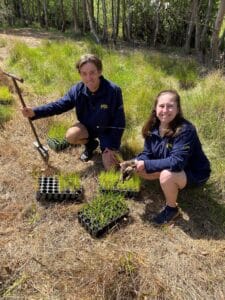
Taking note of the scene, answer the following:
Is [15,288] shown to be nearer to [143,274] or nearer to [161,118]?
[143,274]

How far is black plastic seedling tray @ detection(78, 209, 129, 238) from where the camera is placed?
2914 millimetres

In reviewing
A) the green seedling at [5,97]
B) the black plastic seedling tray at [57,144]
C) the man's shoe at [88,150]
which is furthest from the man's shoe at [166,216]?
the green seedling at [5,97]

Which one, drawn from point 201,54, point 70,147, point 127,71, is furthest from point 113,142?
point 201,54

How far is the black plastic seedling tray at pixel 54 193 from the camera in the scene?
10.6ft

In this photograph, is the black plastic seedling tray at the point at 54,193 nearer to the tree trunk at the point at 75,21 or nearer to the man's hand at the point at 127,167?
the man's hand at the point at 127,167

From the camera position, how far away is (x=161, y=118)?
3.04 meters

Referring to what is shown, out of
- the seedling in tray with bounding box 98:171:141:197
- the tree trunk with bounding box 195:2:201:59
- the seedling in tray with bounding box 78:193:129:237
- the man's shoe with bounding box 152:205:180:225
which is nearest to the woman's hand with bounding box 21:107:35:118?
the seedling in tray with bounding box 98:171:141:197

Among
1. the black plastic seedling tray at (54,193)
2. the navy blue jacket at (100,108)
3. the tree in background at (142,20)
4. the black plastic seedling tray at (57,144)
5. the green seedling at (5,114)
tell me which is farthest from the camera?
the tree in background at (142,20)

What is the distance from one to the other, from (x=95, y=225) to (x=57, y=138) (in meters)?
1.48

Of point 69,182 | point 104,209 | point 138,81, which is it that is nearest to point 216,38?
point 138,81

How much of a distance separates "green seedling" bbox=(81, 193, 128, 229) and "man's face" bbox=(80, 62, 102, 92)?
1.06 m

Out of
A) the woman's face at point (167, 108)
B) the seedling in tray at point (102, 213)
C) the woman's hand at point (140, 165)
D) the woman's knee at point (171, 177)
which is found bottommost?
the seedling in tray at point (102, 213)

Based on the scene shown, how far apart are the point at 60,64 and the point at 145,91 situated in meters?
1.78

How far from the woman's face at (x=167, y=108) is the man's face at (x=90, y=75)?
28.2 inches
